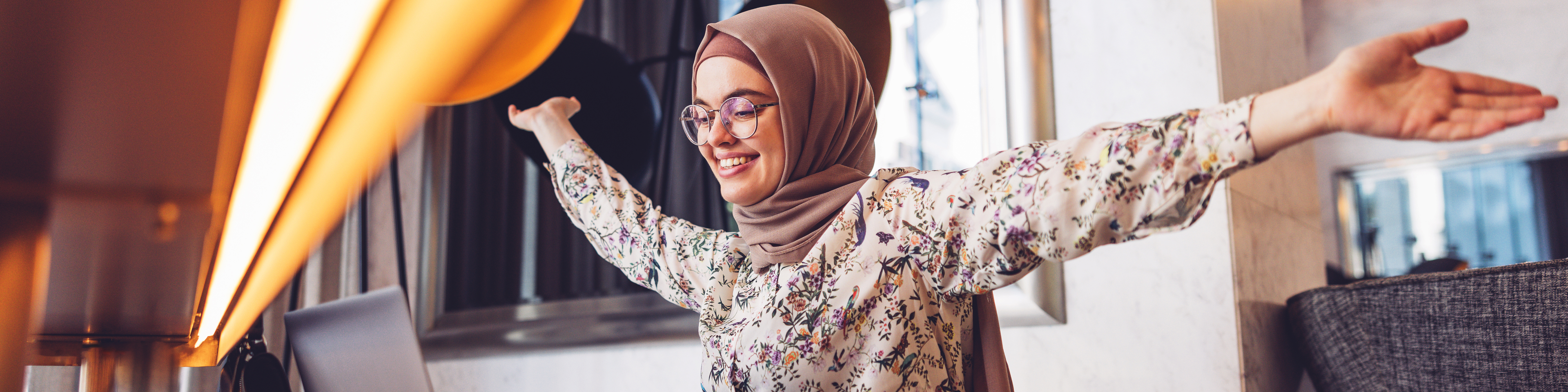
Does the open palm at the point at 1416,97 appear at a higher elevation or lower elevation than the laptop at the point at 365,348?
higher

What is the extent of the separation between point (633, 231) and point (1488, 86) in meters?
0.88

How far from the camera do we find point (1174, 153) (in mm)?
510

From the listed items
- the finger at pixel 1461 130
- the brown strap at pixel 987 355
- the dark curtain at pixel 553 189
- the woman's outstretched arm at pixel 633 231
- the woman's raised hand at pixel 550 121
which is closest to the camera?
the finger at pixel 1461 130

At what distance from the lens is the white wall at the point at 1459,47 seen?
3.58 m

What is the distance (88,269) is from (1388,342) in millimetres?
1158

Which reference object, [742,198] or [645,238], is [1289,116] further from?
[645,238]

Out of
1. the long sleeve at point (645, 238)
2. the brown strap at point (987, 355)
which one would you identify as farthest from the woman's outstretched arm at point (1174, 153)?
the long sleeve at point (645, 238)

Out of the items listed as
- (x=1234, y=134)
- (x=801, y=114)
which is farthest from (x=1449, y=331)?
(x=801, y=114)

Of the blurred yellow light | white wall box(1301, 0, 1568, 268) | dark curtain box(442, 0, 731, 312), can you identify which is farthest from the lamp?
white wall box(1301, 0, 1568, 268)

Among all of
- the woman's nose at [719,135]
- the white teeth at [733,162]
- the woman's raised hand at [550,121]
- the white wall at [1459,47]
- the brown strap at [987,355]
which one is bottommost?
the brown strap at [987,355]

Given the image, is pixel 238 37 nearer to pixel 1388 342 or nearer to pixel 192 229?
pixel 192 229

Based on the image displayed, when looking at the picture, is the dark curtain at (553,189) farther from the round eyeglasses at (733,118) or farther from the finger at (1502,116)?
the finger at (1502,116)

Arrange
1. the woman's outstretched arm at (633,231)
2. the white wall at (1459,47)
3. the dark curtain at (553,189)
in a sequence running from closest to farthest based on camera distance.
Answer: the woman's outstretched arm at (633,231) < the dark curtain at (553,189) < the white wall at (1459,47)

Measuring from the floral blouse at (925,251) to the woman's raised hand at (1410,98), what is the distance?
0.05m
